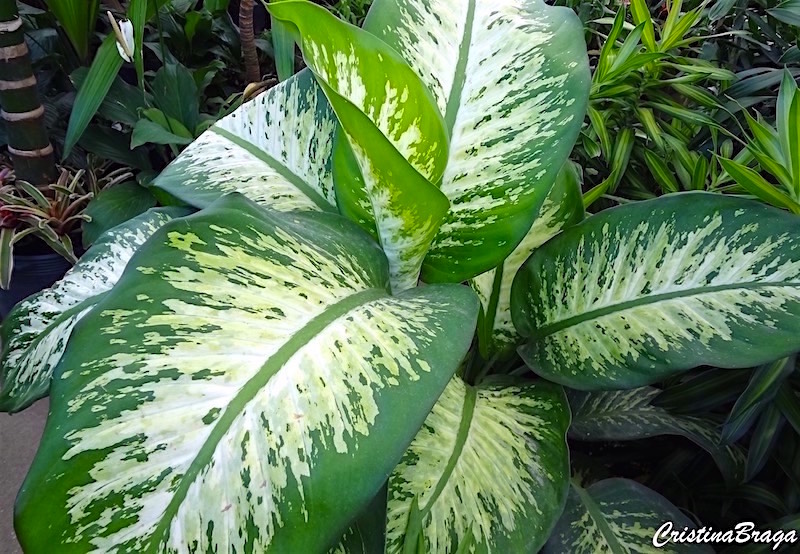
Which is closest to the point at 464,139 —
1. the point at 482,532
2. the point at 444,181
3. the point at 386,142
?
the point at 444,181

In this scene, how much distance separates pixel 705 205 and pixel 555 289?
6.5 inches

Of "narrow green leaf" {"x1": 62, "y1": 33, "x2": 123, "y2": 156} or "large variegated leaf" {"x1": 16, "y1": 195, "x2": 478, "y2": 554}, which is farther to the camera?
"narrow green leaf" {"x1": 62, "y1": 33, "x2": 123, "y2": 156}

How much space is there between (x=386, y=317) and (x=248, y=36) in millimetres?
1011

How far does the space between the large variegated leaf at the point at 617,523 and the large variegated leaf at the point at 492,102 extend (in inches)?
11.0

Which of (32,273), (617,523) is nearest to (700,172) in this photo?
(617,523)

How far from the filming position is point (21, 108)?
1238 mm

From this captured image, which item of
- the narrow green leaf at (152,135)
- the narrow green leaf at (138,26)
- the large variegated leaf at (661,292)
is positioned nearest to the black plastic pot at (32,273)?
the narrow green leaf at (152,135)

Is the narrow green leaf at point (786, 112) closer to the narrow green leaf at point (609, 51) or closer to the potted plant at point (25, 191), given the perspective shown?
the narrow green leaf at point (609, 51)

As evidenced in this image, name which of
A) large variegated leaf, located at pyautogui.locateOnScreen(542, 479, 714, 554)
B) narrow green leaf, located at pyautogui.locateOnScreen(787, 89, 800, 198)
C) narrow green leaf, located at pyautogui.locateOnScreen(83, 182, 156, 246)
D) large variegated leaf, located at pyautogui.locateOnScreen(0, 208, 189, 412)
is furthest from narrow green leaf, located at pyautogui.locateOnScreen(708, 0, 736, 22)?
narrow green leaf, located at pyautogui.locateOnScreen(83, 182, 156, 246)

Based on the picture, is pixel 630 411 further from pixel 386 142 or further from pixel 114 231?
pixel 114 231

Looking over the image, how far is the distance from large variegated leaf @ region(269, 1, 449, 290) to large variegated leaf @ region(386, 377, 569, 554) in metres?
0.18

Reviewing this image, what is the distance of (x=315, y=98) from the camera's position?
737 mm

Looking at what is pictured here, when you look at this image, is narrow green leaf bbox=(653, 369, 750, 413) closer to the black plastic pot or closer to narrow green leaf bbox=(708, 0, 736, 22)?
narrow green leaf bbox=(708, 0, 736, 22)

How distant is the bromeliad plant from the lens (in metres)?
0.36
